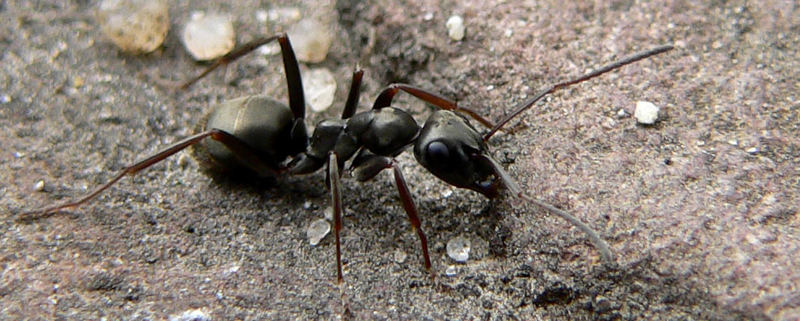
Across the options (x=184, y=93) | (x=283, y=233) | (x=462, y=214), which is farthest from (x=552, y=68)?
(x=184, y=93)

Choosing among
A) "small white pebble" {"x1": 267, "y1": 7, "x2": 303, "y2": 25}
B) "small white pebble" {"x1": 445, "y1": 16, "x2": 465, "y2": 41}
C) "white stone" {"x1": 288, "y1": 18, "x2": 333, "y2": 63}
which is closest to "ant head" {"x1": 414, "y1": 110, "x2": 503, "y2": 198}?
"small white pebble" {"x1": 445, "y1": 16, "x2": 465, "y2": 41}

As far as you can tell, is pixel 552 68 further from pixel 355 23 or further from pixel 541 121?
pixel 355 23

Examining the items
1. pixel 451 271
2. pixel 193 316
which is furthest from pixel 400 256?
pixel 193 316

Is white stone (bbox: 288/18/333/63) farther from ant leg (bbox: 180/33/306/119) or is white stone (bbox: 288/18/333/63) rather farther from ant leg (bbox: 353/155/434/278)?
ant leg (bbox: 353/155/434/278)

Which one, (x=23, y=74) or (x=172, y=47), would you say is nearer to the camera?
(x=23, y=74)

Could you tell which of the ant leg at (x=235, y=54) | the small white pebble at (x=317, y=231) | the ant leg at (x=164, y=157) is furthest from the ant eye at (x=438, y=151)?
the ant leg at (x=235, y=54)

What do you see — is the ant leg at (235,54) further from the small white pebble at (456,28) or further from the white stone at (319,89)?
the small white pebble at (456,28)

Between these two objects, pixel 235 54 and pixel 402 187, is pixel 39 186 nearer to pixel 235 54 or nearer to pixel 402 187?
pixel 235 54
